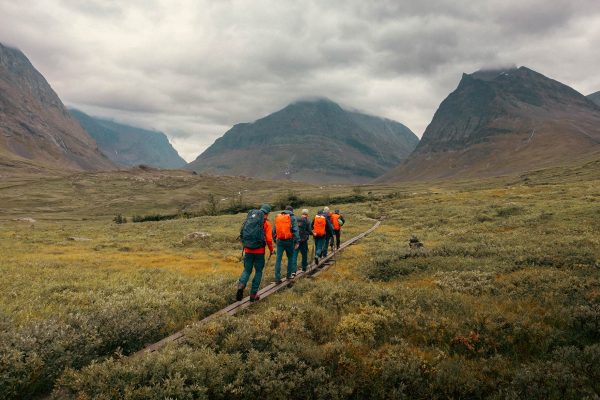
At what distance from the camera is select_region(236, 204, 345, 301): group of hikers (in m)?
15.7

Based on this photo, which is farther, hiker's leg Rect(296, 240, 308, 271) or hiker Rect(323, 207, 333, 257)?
hiker Rect(323, 207, 333, 257)

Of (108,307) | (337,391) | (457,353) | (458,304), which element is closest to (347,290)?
(458,304)

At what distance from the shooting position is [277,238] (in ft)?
62.3

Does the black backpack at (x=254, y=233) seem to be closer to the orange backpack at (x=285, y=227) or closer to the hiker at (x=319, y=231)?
the orange backpack at (x=285, y=227)

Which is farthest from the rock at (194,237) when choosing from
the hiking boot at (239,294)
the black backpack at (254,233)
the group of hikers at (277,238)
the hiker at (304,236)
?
the hiking boot at (239,294)

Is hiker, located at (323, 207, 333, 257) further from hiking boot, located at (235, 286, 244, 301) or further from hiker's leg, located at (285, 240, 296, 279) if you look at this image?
hiking boot, located at (235, 286, 244, 301)

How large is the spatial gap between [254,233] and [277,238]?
11.0 feet

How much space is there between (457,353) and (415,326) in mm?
1484

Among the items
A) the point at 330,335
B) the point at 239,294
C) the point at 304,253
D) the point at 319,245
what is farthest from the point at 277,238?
the point at 330,335

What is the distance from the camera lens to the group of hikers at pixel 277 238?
51.6 ft

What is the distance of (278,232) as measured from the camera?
19.0 metres

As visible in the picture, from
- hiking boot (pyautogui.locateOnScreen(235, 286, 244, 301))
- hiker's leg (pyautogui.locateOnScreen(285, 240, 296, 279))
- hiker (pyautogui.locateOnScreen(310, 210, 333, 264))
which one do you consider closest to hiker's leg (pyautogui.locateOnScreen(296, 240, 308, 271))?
hiker (pyautogui.locateOnScreen(310, 210, 333, 264))

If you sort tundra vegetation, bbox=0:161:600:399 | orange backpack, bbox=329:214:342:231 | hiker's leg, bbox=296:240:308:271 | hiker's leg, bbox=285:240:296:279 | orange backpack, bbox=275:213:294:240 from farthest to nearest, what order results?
orange backpack, bbox=329:214:342:231 < hiker's leg, bbox=296:240:308:271 < hiker's leg, bbox=285:240:296:279 < orange backpack, bbox=275:213:294:240 < tundra vegetation, bbox=0:161:600:399

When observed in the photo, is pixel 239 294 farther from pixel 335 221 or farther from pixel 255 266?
pixel 335 221
